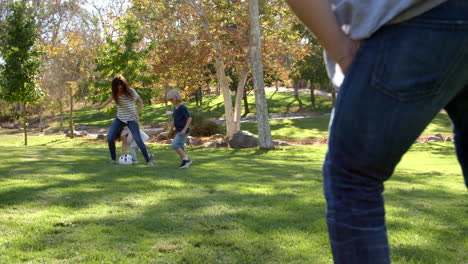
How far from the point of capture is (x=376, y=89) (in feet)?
3.55

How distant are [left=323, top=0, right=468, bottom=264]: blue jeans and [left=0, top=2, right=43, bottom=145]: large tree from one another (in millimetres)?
25334

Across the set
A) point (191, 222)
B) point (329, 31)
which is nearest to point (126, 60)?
point (191, 222)

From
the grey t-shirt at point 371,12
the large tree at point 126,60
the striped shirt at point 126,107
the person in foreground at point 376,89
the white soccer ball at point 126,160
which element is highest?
the large tree at point 126,60

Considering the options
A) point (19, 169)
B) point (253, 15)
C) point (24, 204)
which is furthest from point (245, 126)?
point (24, 204)

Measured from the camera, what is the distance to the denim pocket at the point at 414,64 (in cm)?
104

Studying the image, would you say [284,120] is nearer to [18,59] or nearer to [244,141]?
[244,141]

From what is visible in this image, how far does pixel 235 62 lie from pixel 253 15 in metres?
5.01

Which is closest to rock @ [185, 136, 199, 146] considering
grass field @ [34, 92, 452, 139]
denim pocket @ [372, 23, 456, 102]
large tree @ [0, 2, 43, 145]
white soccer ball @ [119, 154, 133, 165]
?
grass field @ [34, 92, 452, 139]

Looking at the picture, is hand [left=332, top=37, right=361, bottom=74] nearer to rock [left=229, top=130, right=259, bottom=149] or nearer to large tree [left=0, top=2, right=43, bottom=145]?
rock [left=229, top=130, right=259, bottom=149]

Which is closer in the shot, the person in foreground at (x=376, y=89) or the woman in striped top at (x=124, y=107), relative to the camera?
the person in foreground at (x=376, y=89)

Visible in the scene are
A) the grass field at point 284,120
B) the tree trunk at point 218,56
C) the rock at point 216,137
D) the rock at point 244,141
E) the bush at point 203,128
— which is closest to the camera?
the rock at point 244,141

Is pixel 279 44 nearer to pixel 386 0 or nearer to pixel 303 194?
pixel 303 194

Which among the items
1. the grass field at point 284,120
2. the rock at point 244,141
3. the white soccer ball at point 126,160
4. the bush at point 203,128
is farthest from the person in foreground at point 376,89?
the bush at point 203,128

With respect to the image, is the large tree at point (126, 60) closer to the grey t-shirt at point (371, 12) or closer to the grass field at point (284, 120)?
the grass field at point (284, 120)
